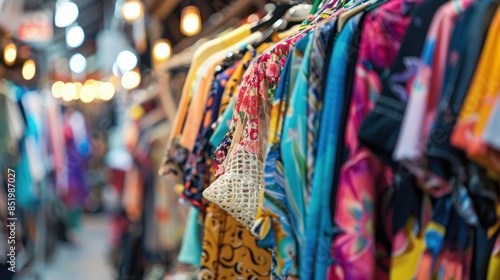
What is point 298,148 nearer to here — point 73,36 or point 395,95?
point 395,95

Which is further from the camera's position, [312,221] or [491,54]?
[312,221]

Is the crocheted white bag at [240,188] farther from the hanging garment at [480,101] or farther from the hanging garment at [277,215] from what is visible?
the hanging garment at [480,101]

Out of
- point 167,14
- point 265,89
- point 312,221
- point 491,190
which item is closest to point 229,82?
point 265,89

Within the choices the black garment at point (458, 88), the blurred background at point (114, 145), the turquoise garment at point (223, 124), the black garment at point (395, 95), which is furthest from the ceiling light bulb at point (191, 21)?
the black garment at point (458, 88)

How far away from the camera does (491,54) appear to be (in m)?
0.90

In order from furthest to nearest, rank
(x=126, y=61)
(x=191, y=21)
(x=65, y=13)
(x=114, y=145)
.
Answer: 1. (x=114, y=145)
2. (x=65, y=13)
3. (x=126, y=61)
4. (x=191, y=21)

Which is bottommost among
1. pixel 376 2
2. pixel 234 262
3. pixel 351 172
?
pixel 234 262

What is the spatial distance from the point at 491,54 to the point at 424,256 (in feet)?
1.04

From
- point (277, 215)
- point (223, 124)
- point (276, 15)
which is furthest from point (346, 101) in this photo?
point (276, 15)

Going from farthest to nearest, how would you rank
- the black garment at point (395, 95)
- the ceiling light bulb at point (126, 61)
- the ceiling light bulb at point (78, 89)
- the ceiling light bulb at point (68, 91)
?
the ceiling light bulb at point (78, 89) → the ceiling light bulb at point (68, 91) → the ceiling light bulb at point (126, 61) → the black garment at point (395, 95)

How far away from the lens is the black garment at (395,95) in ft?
3.25

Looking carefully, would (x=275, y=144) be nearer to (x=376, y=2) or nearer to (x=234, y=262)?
(x=376, y=2)

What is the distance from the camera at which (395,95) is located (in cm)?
101

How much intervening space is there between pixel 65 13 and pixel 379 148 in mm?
8229
